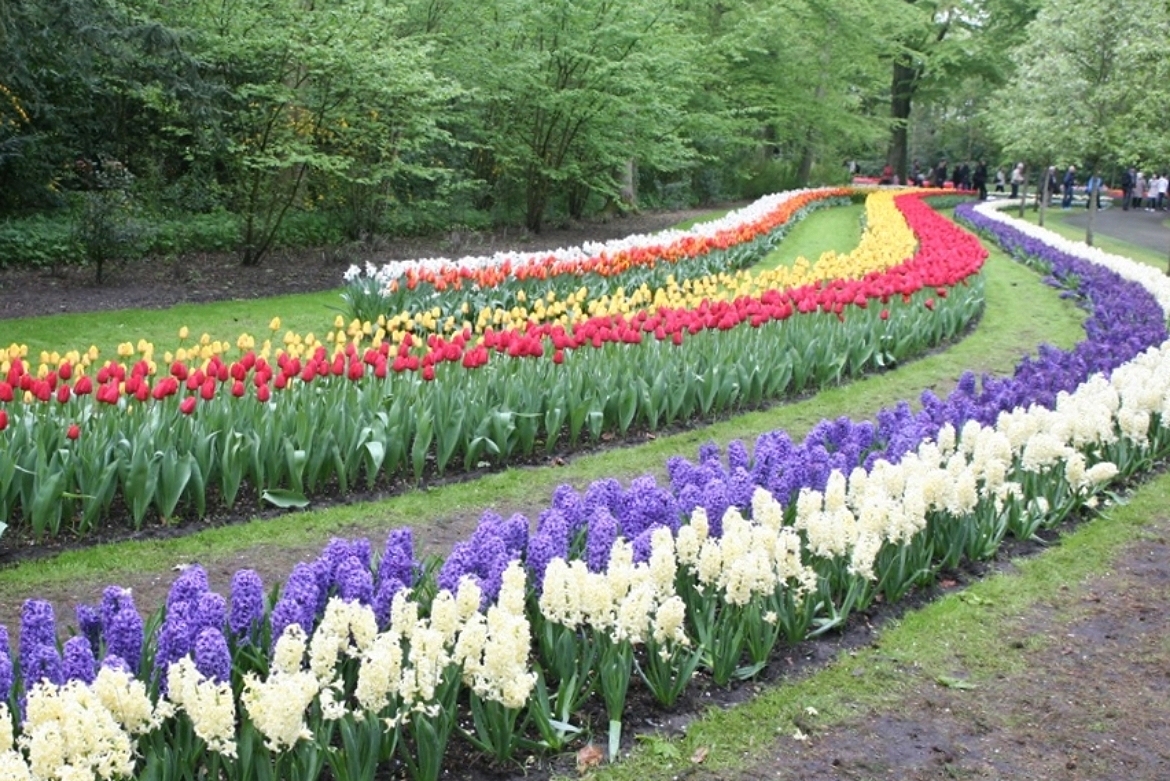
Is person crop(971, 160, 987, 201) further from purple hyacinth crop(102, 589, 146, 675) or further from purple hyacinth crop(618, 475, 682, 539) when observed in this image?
purple hyacinth crop(102, 589, 146, 675)

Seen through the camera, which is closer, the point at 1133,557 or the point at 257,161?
the point at 1133,557

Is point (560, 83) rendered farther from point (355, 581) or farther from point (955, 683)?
point (355, 581)

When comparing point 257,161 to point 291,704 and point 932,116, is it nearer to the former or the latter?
point 291,704

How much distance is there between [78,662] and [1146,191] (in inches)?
1699

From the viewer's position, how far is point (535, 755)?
3.62m

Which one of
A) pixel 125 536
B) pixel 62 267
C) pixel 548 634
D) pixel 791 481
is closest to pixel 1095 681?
pixel 791 481

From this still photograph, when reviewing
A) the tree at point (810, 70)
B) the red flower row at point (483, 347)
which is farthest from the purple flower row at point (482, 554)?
the tree at point (810, 70)

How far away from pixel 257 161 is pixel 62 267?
277 centimetres

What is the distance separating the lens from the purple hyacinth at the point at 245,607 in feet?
11.3

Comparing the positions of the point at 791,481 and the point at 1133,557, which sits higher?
the point at 791,481

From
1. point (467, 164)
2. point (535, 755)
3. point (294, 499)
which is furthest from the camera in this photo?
point (467, 164)

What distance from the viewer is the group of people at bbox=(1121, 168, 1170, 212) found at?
38438mm

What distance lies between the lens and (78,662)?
3047 millimetres

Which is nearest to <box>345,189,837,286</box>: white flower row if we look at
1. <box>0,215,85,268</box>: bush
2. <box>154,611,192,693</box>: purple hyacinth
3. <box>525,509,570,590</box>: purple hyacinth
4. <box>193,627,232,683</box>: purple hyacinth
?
<box>0,215,85,268</box>: bush
